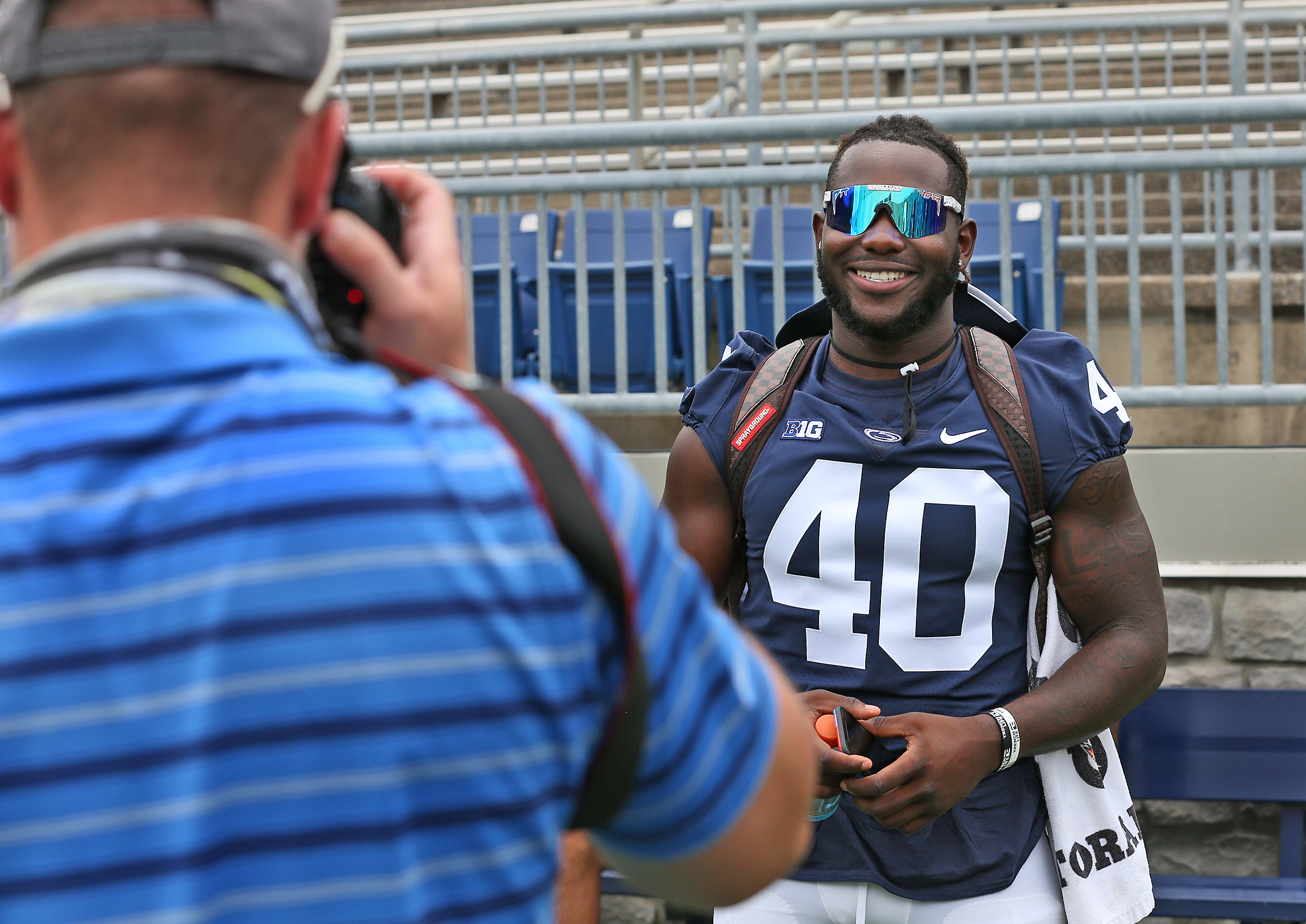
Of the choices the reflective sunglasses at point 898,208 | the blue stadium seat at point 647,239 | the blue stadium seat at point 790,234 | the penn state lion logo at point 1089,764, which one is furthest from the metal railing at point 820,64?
the penn state lion logo at point 1089,764

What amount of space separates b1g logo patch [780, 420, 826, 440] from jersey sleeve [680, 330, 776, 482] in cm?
13

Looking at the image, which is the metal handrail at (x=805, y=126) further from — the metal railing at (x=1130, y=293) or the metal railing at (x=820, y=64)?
the metal railing at (x=820, y=64)

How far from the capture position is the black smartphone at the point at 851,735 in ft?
7.44

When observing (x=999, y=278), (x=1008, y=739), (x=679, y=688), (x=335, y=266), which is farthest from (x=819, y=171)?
(x=679, y=688)

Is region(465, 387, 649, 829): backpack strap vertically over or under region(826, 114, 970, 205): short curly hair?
under

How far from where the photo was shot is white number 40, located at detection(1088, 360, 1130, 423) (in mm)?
2463

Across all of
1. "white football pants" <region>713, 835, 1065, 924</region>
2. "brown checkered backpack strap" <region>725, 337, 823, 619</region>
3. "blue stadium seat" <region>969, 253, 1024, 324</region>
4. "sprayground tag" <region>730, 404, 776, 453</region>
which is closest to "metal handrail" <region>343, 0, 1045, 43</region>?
"blue stadium seat" <region>969, 253, 1024, 324</region>

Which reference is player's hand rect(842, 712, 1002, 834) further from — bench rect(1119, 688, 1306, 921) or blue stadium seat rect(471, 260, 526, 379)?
blue stadium seat rect(471, 260, 526, 379)

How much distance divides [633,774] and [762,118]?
4.01 meters

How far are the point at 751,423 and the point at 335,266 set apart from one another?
164 centimetres

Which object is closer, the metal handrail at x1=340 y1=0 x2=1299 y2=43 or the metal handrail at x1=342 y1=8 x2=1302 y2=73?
the metal handrail at x1=342 y1=8 x2=1302 y2=73

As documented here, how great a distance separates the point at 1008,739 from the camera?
230cm

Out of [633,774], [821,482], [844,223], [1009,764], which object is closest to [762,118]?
[844,223]

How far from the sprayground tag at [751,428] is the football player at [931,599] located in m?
0.03
